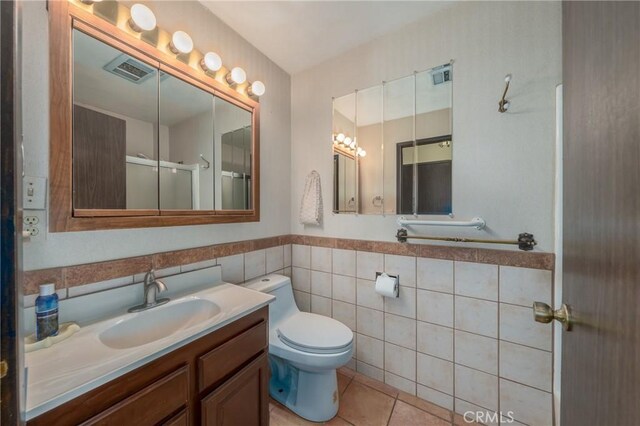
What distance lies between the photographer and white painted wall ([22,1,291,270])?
0.84 metres

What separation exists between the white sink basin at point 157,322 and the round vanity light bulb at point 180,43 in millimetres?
1262

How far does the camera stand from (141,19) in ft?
3.43

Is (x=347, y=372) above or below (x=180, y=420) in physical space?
below

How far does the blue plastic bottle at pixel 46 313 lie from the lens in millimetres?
786

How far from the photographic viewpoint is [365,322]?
1.70 meters

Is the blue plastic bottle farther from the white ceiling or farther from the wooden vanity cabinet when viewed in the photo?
the white ceiling

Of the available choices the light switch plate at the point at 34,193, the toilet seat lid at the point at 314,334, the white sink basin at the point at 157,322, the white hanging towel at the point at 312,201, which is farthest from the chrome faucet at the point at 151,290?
the white hanging towel at the point at 312,201

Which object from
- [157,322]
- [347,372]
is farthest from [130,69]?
[347,372]

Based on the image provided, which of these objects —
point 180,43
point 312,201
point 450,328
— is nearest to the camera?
point 180,43

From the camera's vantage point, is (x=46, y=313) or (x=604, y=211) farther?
(x=46, y=313)

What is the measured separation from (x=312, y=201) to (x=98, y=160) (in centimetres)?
125

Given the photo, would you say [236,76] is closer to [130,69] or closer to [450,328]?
[130,69]

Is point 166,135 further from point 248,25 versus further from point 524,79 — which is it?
point 524,79

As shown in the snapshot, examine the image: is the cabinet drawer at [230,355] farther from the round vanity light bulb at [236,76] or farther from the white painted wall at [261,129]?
the round vanity light bulb at [236,76]
